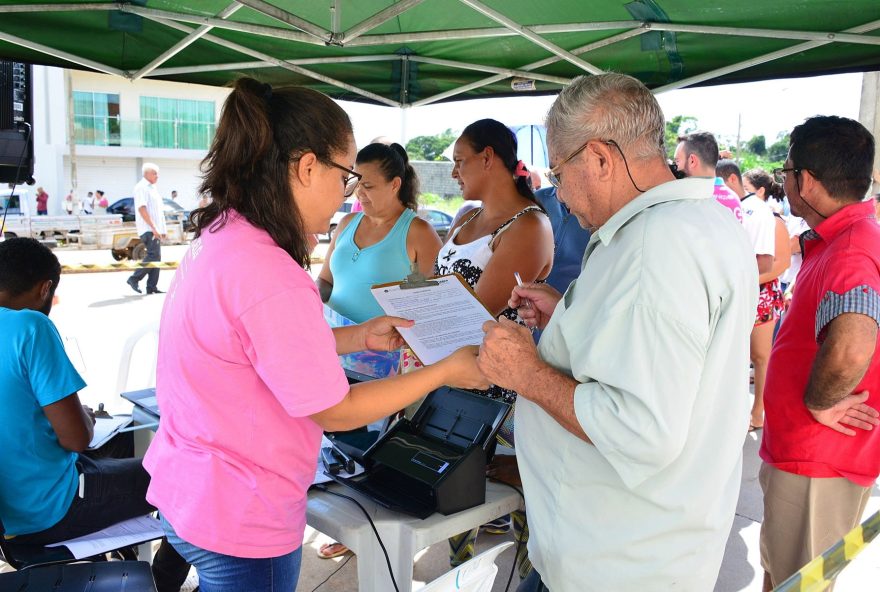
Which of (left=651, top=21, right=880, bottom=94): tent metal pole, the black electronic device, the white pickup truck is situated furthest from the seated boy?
the white pickup truck

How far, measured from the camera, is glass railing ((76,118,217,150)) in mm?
30531

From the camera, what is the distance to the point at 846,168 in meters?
2.00

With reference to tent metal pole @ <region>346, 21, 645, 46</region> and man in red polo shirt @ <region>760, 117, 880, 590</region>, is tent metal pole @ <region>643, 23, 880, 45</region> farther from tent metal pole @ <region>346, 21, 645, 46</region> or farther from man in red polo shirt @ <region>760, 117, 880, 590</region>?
man in red polo shirt @ <region>760, 117, 880, 590</region>

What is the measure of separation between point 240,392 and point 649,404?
2.53 ft

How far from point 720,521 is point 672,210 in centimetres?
63

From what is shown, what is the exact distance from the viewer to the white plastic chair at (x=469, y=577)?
3.92 ft

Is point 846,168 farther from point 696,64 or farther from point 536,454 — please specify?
point 696,64

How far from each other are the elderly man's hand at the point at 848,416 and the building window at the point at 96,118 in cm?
3381

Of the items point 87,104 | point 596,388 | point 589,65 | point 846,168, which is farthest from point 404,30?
point 87,104

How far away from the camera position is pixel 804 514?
201 centimetres

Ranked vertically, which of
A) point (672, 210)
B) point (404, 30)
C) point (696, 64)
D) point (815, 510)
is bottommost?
point (815, 510)

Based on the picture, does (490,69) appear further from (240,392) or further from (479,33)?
(240,392)

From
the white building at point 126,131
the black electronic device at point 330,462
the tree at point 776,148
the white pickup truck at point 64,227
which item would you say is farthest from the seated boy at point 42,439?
the tree at point 776,148

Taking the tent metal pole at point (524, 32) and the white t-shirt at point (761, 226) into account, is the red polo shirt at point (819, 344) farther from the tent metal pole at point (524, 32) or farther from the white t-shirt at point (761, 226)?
the white t-shirt at point (761, 226)
